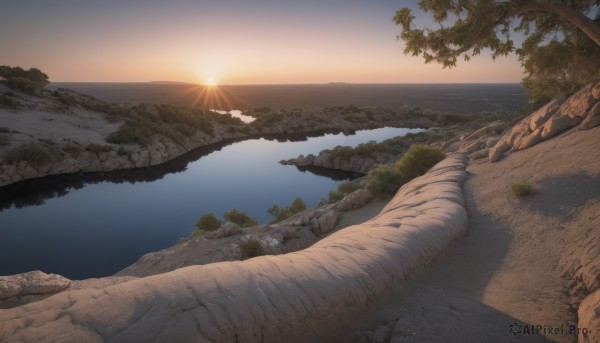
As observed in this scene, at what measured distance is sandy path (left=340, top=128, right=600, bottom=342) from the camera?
16.5ft

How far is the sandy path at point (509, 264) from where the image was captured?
16.5 ft

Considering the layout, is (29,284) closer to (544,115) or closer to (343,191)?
(343,191)

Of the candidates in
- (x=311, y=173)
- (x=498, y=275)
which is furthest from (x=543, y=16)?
(x=311, y=173)

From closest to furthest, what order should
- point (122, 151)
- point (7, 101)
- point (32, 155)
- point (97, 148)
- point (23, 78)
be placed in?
1. point (32, 155)
2. point (97, 148)
3. point (122, 151)
4. point (7, 101)
5. point (23, 78)

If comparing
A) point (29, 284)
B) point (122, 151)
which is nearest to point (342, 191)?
point (29, 284)

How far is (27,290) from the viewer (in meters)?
5.32

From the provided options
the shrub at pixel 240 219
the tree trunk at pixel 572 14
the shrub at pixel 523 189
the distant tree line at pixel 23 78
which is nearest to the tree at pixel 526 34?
the tree trunk at pixel 572 14

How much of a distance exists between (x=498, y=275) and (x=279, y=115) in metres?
67.0

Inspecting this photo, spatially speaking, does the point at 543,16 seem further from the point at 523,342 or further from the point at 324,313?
the point at 324,313

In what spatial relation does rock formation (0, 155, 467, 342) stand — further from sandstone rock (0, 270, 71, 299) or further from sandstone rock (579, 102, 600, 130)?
sandstone rock (579, 102, 600, 130)

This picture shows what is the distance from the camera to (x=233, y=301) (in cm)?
461

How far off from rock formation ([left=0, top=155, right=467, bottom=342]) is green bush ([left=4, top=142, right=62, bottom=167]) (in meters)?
34.4

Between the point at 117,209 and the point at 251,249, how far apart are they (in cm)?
2026

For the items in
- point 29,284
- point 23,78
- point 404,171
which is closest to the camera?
point 29,284
